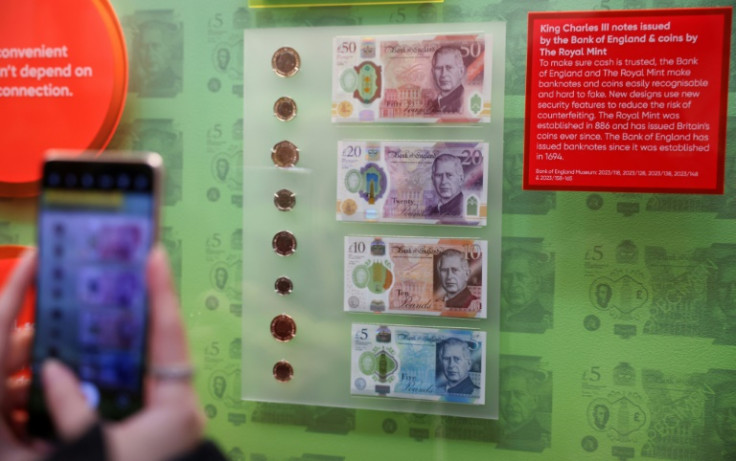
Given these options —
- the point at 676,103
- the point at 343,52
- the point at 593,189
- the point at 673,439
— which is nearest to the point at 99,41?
the point at 343,52

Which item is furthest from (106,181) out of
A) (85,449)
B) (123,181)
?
A: (85,449)

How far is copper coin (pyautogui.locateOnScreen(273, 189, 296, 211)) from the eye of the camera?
1.41m

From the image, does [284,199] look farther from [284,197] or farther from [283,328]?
[283,328]

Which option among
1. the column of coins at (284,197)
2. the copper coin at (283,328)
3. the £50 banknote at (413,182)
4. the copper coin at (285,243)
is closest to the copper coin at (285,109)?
the column of coins at (284,197)

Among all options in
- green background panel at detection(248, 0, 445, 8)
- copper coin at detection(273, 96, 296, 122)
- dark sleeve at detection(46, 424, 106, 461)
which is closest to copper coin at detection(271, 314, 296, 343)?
copper coin at detection(273, 96, 296, 122)

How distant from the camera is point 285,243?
1.42 m

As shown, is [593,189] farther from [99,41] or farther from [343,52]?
[99,41]

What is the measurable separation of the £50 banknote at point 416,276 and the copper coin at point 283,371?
0.62 feet

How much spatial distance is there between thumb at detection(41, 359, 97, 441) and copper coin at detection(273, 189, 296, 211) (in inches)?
32.9

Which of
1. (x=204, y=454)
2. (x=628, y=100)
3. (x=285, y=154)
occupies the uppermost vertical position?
(x=628, y=100)

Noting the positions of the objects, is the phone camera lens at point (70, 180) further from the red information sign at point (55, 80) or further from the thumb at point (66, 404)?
the red information sign at point (55, 80)

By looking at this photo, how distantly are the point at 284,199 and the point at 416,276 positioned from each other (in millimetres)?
331

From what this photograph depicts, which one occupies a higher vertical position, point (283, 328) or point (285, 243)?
point (285, 243)

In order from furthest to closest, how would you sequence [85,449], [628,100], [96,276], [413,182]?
1. [413,182]
2. [628,100]
3. [96,276]
4. [85,449]
